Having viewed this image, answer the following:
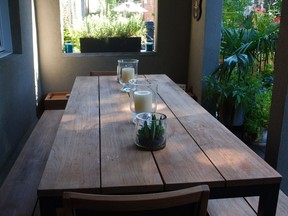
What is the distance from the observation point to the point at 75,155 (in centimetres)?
140

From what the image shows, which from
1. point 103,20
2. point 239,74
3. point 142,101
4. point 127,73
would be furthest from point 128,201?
point 103,20

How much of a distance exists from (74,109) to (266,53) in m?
2.40

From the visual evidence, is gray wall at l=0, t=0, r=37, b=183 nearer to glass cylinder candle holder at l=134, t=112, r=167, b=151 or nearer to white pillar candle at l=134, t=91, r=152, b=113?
white pillar candle at l=134, t=91, r=152, b=113

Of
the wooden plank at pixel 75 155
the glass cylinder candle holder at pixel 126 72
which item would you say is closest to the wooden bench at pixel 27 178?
the wooden plank at pixel 75 155

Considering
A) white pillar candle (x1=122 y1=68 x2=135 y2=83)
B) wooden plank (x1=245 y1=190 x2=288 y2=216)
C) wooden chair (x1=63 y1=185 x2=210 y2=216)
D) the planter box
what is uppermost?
the planter box

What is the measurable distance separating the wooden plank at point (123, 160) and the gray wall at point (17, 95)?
3.51ft

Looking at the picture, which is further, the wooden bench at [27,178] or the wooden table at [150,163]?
the wooden bench at [27,178]

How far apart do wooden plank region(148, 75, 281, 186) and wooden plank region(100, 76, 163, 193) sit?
10.7 inches

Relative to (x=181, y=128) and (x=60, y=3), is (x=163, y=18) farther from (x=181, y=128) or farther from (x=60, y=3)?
(x=181, y=128)

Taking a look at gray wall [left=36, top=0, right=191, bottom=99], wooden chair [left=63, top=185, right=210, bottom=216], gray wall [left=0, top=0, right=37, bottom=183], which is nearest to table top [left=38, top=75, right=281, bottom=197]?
wooden chair [left=63, top=185, right=210, bottom=216]

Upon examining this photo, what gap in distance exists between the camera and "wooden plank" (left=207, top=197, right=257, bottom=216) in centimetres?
165

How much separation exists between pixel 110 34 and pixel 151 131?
3.29m

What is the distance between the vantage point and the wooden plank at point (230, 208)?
5.41ft

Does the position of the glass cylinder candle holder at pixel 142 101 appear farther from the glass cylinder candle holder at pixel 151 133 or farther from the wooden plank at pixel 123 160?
the glass cylinder candle holder at pixel 151 133
